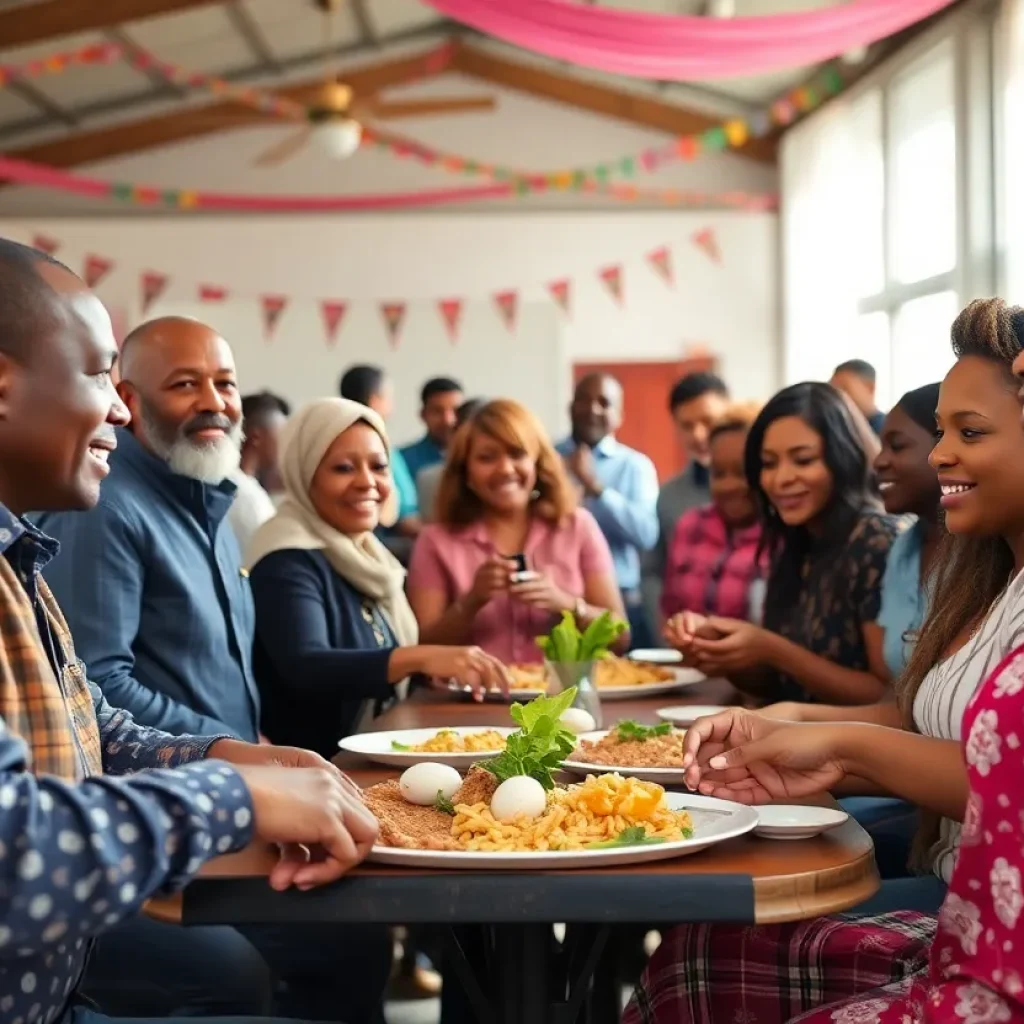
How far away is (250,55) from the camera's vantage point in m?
9.82

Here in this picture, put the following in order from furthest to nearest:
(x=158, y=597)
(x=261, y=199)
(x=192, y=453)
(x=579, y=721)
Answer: (x=261, y=199), (x=192, y=453), (x=158, y=597), (x=579, y=721)

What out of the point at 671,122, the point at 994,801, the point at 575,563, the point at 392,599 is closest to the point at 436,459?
the point at 575,563

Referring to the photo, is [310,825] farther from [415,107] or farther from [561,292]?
[561,292]

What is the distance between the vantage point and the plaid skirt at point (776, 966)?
1694mm

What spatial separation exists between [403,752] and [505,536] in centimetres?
182

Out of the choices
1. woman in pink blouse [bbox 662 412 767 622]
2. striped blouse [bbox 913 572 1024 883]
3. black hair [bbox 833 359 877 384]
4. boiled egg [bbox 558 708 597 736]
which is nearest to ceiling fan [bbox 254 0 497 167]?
black hair [bbox 833 359 877 384]

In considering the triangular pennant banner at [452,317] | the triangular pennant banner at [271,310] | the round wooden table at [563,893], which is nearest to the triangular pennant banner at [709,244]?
the triangular pennant banner at [452,317]

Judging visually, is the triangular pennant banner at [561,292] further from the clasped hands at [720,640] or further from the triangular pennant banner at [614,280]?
the clasped hands at [720,640]

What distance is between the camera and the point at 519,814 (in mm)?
1482

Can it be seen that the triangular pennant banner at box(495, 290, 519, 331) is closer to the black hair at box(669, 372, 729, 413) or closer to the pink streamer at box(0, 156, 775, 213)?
the pink streamer at box(0, 156, 775, 213)

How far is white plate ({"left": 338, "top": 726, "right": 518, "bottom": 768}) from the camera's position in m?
1.94

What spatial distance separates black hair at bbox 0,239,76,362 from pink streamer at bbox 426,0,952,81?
3324mm

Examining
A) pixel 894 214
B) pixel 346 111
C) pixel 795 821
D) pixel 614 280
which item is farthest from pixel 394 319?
pixel 795 821

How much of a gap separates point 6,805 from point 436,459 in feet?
19.2
